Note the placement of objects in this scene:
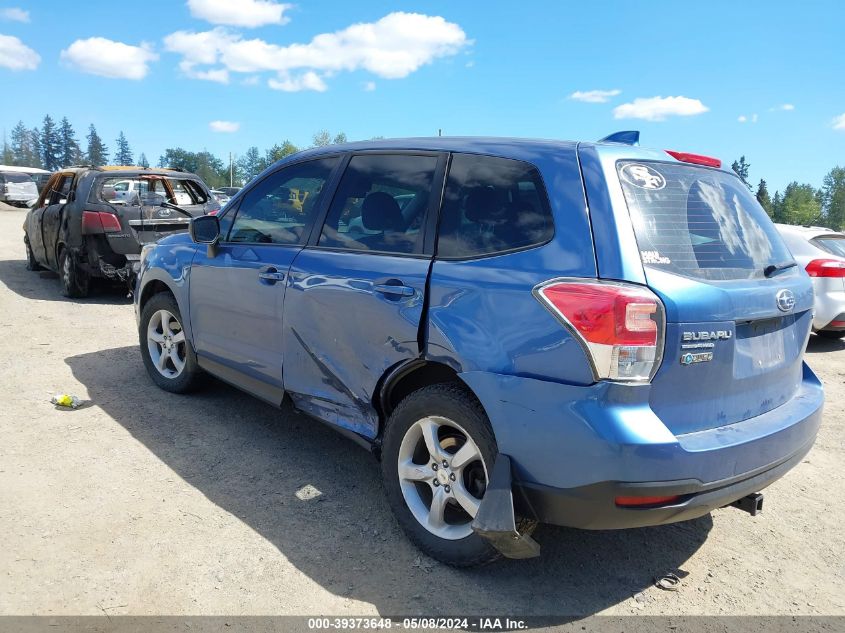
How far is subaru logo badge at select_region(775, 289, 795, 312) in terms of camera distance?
282cm

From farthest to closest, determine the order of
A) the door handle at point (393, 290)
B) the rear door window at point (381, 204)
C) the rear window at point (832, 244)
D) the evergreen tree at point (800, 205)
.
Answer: the evergreen tree at point (800, 205)
the rear window at point (832, 244)
the rear door window at point (381, 204)
the door handle at point (393, 290)

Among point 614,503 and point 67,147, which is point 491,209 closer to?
point 614,503

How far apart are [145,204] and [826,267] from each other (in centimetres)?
856

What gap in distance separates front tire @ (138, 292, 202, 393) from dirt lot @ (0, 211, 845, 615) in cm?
30

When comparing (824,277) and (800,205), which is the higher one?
(800,205)

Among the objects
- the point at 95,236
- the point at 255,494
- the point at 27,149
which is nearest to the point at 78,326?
the point at 95,236

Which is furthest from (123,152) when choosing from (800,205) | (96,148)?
(800,205)

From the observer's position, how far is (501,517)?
97.7 inches

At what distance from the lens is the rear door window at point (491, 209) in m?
2.67

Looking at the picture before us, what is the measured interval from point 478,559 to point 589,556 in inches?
25.9

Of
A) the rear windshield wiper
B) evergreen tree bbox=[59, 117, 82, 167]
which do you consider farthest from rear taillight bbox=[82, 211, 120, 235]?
evergreen tree bbox=[59, 117, 82, 167]

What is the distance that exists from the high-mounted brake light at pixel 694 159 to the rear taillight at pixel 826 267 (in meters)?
5.53

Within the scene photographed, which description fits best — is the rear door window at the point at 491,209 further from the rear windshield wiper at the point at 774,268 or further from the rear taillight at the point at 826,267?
the rear taillight at the point at 826,267

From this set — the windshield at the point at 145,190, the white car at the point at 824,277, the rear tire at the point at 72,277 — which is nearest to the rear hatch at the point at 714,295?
the white car at the point at 824,277
